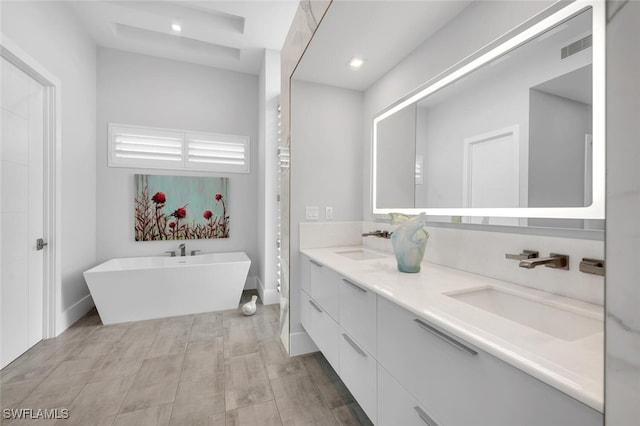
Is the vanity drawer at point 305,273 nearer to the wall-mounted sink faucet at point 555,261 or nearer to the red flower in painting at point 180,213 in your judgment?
the wall-mounted sink faucet at point 555,261

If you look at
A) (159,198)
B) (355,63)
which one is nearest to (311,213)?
(355,63)

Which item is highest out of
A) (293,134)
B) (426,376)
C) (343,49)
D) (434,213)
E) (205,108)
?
(205,108)

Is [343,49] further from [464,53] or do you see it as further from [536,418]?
[536,418]

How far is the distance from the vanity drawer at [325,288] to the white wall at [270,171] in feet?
5.06

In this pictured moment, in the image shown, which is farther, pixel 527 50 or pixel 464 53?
pixel 464 53

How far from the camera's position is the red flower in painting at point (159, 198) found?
344 cm

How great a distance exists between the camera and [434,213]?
1.61 meters

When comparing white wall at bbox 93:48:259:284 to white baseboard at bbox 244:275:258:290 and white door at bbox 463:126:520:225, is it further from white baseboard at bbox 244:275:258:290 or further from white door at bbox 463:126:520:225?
white door at bbox 463:126:520:225

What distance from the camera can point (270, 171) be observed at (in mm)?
3305

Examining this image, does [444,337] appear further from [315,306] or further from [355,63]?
[355,63]

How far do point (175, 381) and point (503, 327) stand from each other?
1.98 meters

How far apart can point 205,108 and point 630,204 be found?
4.15 m

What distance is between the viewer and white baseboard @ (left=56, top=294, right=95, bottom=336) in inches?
95.6

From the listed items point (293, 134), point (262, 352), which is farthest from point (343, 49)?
point (262, 352)
